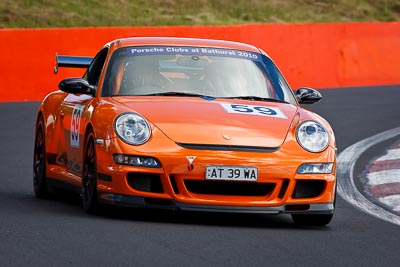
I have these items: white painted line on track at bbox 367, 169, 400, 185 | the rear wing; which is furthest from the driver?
white painted line on track at bbox 367, 169, 400, 185

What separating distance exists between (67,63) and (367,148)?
14.0 feet

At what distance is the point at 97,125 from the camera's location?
28.9ft

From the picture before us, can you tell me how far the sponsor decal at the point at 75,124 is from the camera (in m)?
9.51

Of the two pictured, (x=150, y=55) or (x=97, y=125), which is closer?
(x=97, y=125)

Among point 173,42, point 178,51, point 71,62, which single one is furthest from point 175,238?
point 71,62

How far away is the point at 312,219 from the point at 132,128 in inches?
56.6

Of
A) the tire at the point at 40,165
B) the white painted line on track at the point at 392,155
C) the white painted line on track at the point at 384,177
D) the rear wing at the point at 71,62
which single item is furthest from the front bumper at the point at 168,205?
the white painted line on track at the point at 392,155

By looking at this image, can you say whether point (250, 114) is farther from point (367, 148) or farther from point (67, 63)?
point (367, 148)

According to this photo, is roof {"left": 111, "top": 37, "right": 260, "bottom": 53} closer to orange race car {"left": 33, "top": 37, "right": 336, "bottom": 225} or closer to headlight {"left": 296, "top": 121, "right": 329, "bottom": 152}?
orange race car {"left": 33, "top": 37, "right": 336, "bottom": 225}

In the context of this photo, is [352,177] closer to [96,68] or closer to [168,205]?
[96,68]

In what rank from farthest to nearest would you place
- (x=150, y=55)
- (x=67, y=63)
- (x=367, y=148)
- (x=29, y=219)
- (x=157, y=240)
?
(x=367, y=148) → (x=67, y=63) → (x=150, y=55) → (x=29, y=219) → (x=157, y=240)

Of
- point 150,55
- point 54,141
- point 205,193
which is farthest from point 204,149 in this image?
point 54,141

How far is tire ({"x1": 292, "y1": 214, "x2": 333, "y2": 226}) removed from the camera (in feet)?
29.2

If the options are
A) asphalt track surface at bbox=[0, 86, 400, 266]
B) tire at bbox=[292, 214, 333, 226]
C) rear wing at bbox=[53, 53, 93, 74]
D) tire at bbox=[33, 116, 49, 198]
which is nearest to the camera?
asphalt track surface at bbox=[0, 86, 400, 266]
